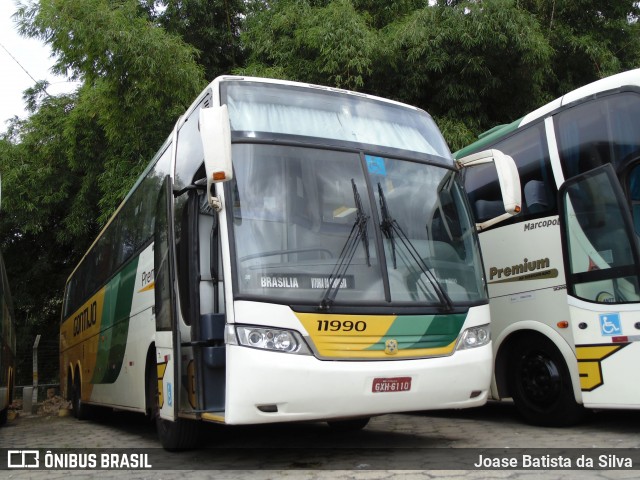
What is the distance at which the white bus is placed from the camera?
19.1 ft

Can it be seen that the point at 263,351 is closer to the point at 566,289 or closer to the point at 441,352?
the point at 441,352

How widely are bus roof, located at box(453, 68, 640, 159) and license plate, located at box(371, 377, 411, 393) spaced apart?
335 centimetres

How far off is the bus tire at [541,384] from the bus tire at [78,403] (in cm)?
790

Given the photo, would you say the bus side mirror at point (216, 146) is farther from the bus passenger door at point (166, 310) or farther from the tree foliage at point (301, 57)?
the tree foliage at point (301, 57)

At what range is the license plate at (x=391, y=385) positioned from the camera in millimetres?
5035

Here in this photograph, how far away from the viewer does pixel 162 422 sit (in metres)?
6.53

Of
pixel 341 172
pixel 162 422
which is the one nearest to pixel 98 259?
pixel 162 422

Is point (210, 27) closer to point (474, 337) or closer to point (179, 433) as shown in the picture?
point (179, 433)

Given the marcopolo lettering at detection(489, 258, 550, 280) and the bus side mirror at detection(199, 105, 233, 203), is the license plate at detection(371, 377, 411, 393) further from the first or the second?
the marcopolo lettering at detection(489, 258, 550, 280)

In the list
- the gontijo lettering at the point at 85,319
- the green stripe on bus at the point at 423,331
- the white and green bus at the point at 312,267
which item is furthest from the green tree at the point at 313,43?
the green stripe on bus at the point at 423,331

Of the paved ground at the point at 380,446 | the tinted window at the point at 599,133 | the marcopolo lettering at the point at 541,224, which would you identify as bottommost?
the paved ground at the point at 380,446

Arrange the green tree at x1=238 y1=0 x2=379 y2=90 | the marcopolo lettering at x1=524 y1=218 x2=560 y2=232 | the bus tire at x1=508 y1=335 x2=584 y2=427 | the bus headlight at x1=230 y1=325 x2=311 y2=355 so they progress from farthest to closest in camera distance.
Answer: the green tree at x1=238 y1=0 x2=379 y2=90 < the marcopolo lettering at x1=524 y1=218 x2=560 y2=232 < the bus tire at x1=508 y1=335 x2=584 y2=427 < the bus headlight at x1=230 y1=325 x2=311 y2=355

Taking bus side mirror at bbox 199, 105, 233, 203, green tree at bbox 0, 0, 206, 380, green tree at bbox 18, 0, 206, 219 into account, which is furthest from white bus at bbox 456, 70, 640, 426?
green tree at bbox 0, 0, 206, 380

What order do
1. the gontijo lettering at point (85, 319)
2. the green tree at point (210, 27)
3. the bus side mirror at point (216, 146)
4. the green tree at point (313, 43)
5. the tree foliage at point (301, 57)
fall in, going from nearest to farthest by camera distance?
the bus side mirror at point (216, 146)
the gontijo lettering at point (85, 319)
the tree foliage at point (301, 57)
the green tree at point (313, 43)
the green tree at point (210, 27)
